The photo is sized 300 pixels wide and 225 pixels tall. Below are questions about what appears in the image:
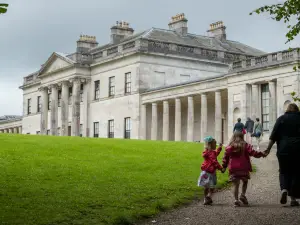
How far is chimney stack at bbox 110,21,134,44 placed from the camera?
6475 centimetres

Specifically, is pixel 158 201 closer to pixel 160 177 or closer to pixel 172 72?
pixel 160 177

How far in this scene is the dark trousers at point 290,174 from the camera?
43.4 ft

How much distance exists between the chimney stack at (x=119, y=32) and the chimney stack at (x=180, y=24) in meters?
5.56

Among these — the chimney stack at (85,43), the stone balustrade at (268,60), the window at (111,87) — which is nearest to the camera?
the stone balustrade at (268,60)

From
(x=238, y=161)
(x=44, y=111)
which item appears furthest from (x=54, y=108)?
(x=238, y=161)

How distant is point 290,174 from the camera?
1338 cm

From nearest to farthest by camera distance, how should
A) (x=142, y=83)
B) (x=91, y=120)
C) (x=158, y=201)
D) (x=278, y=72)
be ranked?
(x=158, y=201), (x=278, y=72), (x=142, y=83), (x=91, y=120)

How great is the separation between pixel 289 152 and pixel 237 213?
179 cm

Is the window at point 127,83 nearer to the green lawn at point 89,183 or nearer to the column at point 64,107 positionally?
the column at point 64,107

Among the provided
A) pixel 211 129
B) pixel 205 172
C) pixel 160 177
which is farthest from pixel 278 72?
pixel 205 172

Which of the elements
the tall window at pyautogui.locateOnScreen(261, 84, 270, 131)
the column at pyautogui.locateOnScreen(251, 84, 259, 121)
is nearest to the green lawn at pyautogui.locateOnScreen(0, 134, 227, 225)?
the tall window at pyautogui.locateOnScreen(261, 84, 270, 131)

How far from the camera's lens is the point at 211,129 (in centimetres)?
5153

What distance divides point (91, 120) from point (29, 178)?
4662cm

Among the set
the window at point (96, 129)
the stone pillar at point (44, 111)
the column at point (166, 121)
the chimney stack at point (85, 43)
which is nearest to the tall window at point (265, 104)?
the column at point (166, 121)
